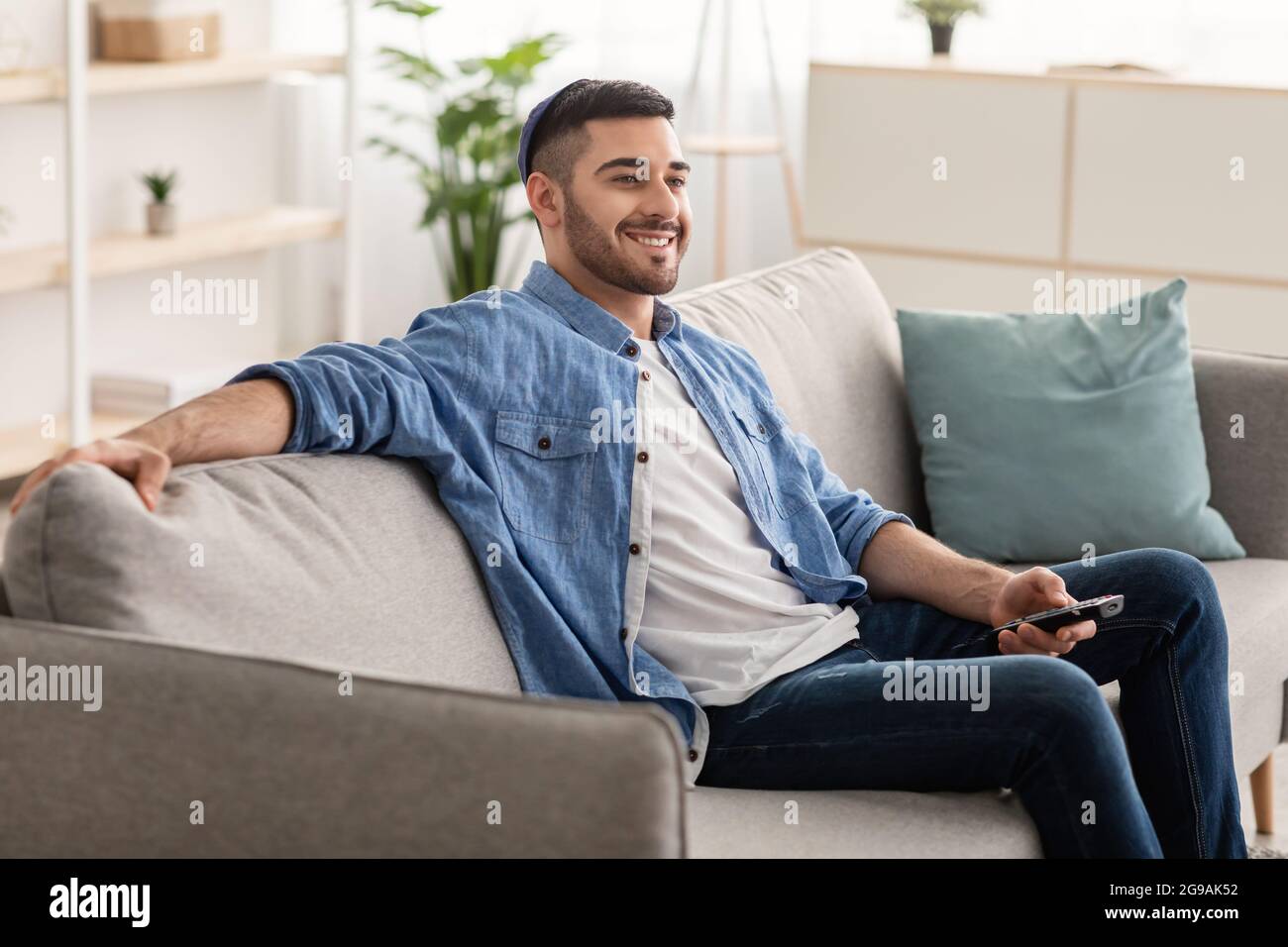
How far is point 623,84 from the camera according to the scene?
2049 millimetres

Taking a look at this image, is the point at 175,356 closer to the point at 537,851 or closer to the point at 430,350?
the point at 430,350

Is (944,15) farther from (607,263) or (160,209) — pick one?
(607,263)

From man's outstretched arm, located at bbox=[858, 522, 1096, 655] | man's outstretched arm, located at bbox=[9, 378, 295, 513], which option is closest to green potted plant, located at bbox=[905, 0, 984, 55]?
man's outstretched arm, located at bbox=[858, 522, 1096, 655]

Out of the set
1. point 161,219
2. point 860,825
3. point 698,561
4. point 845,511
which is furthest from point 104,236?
point 860,825

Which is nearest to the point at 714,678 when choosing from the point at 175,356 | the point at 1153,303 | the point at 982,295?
the point at 1153,303

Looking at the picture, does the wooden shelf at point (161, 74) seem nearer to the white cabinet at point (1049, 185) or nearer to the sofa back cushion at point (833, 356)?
the white cabinet at point (1049, 185)

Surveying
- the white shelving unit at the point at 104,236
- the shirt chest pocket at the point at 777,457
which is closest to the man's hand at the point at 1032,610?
the shirt chest pocket at the point at 777,457

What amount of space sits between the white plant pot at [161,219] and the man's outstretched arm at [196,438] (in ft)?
9.60

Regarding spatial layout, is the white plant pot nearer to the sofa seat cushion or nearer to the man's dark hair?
the man's dark hair

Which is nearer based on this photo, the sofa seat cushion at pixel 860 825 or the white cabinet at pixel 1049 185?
the sofa seat cushion at pixel 860 825

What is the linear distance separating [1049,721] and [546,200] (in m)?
0.88

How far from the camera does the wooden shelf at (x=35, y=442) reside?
12.8ft

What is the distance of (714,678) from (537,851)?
1.86ft

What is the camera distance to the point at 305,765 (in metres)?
1.35
